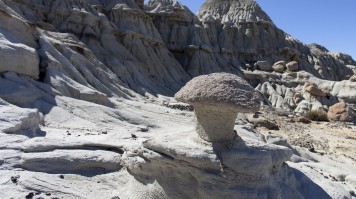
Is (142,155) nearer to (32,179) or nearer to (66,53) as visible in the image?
(32,179)

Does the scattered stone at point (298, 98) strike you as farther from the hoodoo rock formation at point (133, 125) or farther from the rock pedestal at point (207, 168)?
the rock pedestal at point (207, 168)

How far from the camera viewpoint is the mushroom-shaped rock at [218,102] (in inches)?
201

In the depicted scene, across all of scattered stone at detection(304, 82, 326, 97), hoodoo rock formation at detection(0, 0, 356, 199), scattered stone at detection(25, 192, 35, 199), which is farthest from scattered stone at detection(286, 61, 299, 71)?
scattered stone at detection(25, 192, 35, 199)

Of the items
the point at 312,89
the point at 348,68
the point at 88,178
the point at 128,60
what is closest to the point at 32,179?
the point at 88,178

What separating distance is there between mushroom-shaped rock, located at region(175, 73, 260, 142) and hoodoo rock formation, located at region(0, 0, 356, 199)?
0.05 feet

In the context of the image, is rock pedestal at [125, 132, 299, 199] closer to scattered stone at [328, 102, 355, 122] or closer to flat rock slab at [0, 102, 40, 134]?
flat rock slab at [0, 102, 40, 134]

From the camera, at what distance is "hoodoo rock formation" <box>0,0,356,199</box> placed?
5285 millimetres

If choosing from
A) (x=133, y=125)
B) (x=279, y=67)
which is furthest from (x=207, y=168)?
(x=279, y=67)

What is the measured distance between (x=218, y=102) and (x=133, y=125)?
21.4 ft

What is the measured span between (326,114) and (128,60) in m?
14.3

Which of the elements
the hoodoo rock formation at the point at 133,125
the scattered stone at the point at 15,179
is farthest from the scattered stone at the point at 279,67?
the scattered stone at the point at 15,179

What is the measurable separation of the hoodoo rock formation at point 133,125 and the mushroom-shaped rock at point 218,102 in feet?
0.05

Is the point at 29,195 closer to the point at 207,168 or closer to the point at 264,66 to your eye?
the point at 207,168

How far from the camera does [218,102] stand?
5.07 metres
